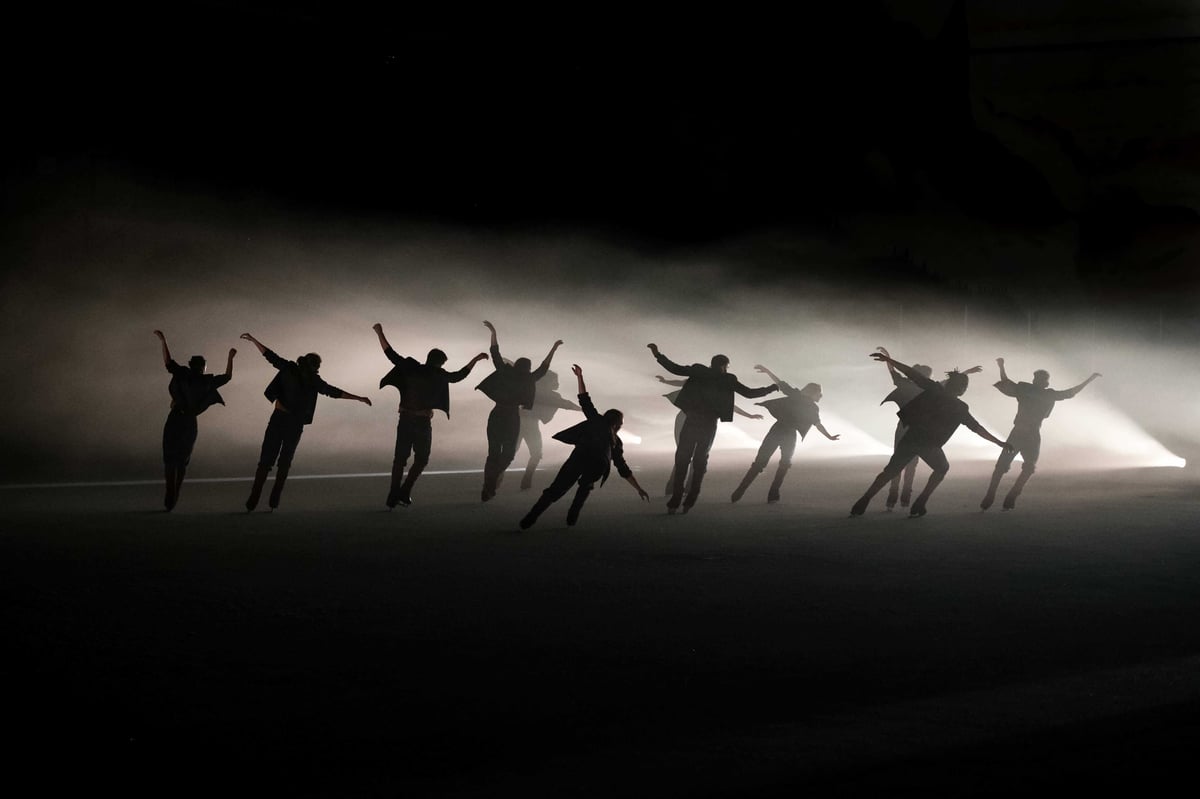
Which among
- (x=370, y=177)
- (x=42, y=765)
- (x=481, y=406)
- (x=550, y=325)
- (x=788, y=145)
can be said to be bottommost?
(x=42, y=765)

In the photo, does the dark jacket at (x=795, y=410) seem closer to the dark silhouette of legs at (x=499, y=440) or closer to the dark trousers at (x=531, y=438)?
the dark silhouette of legs at (x=499, y=440)

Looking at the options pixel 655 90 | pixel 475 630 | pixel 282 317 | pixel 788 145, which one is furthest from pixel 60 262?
pixel 475 630

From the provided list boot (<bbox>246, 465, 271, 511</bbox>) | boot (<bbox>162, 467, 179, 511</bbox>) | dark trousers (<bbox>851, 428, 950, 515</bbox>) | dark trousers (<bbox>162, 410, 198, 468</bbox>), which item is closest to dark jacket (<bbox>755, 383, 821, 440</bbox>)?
dark trousers (<bbox>851, 428, 950, 515</bbox>)

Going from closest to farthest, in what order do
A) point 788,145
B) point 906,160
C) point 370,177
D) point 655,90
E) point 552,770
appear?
point 552,770
point 370,177
point 655,90
point 788,145
point 906,160

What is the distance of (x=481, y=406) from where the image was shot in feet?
119

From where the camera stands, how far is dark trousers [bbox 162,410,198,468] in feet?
48.9

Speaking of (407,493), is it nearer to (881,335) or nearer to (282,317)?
(282,317)

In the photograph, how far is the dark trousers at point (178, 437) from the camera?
14.9 m


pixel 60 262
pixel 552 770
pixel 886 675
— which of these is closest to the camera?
pixel 552 770

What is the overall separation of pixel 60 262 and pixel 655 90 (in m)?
17.7

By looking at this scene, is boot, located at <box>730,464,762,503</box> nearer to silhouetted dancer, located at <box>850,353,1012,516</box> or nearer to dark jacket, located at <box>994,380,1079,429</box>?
silhouetted dancer, located at <box>850,353,1012,516</box>

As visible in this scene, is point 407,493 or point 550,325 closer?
point 407,493

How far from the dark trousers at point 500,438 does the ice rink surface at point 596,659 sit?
130 inches

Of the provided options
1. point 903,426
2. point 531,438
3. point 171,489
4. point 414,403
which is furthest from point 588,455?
point 531,438
